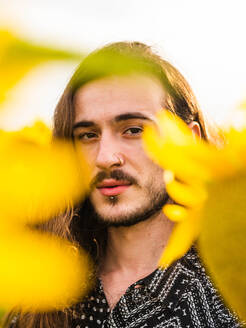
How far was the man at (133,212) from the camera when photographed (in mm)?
1147

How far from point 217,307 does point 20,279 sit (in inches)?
40.0

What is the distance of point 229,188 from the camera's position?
0.49 feet

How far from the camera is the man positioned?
1147 millimetres

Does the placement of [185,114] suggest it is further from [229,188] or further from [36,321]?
[229,188]

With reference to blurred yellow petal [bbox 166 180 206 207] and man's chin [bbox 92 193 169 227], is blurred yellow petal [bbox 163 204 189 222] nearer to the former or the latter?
blurred yellow petal [bbox 166 180 206 207]

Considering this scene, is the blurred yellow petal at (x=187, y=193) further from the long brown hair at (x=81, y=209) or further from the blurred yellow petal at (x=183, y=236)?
the long brown hair at (x=81, y=209)

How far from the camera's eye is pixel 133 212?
4.14 ft

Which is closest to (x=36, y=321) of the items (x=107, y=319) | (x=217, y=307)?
(x=107, y=319)

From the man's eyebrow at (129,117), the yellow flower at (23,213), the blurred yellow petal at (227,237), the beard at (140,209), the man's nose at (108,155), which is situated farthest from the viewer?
the beard at (140,209)

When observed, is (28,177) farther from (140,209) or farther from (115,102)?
(140,209)

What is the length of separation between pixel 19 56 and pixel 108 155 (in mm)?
851

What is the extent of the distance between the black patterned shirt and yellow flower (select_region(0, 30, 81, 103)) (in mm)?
1053

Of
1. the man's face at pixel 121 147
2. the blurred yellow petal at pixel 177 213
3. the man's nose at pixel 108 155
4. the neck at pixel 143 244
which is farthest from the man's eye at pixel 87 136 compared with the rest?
the blurred yellow petal at pixel 177 213

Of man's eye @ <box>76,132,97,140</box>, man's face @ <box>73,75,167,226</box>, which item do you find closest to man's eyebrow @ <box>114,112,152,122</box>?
man's face @ <box>73,75,167,226</box>
